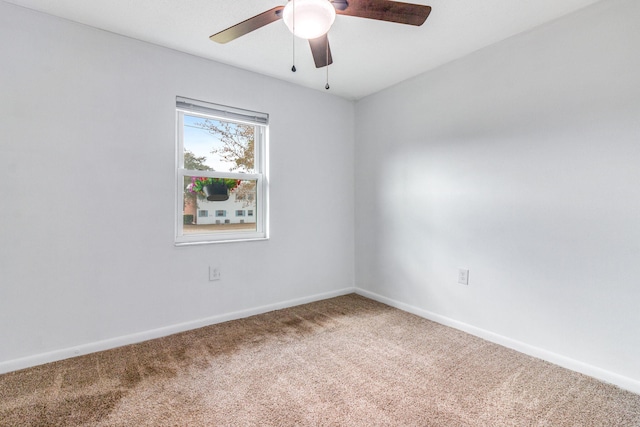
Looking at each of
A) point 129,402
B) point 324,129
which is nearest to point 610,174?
point 324,129

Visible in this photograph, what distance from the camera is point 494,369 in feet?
6.36

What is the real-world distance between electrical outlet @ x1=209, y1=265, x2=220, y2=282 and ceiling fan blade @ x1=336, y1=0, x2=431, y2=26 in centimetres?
208

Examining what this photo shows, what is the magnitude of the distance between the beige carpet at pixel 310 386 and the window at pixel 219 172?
90 cm

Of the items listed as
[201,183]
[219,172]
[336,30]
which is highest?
[336,30]

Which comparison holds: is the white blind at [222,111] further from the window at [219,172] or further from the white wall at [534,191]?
the white wall at [534,191]

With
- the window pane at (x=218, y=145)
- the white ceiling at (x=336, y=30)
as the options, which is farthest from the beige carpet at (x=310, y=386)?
the white ceiling at (x=336, y=30)

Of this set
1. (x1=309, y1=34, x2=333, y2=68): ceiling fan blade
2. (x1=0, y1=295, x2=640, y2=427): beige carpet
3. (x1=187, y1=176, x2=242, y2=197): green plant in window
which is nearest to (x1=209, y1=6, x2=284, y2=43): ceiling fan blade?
(x1=309, y1=34, x2=333, y2=68): ceiling fan blade

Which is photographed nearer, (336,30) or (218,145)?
(336,30)

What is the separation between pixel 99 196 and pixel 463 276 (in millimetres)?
2789

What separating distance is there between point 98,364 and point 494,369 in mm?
2488

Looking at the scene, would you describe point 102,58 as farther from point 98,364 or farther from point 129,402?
point 129,402

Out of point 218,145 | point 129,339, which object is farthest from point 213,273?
point 218,145

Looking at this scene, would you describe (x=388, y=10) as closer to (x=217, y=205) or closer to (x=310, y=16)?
(x=310, y=16)

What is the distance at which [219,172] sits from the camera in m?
2.71
